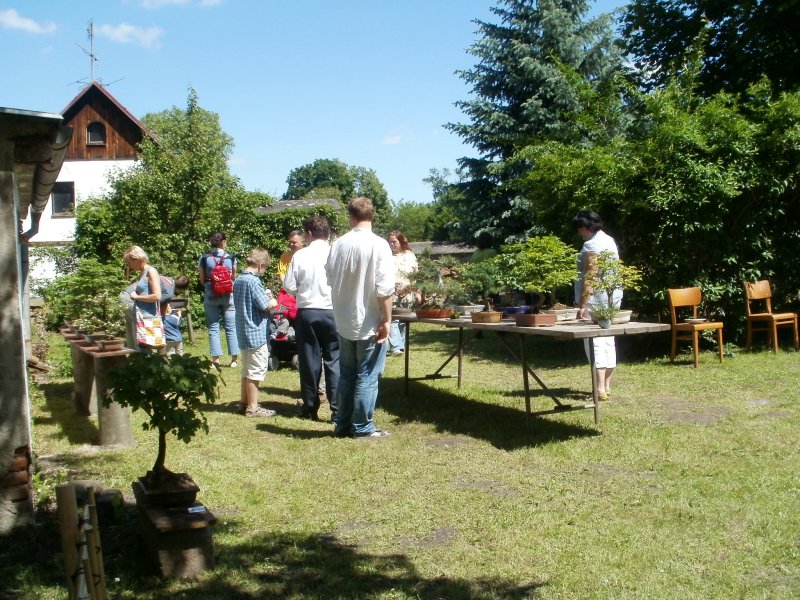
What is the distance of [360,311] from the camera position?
6879mm

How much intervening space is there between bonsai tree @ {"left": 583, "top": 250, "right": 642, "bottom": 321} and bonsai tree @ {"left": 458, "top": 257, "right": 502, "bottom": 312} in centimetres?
92

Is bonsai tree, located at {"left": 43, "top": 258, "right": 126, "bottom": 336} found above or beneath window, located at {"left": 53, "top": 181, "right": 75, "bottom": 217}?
beneath

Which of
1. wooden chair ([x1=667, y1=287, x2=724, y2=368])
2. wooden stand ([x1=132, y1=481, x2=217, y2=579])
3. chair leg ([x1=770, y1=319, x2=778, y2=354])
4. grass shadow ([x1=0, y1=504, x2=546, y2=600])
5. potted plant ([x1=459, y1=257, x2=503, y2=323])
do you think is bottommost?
grass shadow ([x1=0, y1=504, x2=546, y2=600])

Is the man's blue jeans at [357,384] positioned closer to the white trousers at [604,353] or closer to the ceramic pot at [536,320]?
the ceramic pot at [536,320]

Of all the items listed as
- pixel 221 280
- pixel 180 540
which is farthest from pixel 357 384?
pixel 221 280

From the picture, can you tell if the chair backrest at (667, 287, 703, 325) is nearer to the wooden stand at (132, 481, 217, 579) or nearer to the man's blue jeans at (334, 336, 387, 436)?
the man's blue jeans at (334, 336, 387, 436)

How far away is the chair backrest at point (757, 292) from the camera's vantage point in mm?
11445

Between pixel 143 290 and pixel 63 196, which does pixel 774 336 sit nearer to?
pixel 143 290

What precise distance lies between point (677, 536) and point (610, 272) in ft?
9.52

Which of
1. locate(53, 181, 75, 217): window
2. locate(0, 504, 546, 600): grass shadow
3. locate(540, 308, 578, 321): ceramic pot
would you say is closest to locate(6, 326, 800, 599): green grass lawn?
locate(0, 504, 546, 600): grass shadow

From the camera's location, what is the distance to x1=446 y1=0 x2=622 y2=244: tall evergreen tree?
62.9 ft

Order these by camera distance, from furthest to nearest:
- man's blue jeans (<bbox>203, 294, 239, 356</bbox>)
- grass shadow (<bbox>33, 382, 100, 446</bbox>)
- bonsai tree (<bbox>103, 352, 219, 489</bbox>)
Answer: man's blue jeans (<bbox>203, 294, 239, 356</bbox>) → grass shadow (<bbox>33, 382, 100, 446</bbox>) → bonsai tree (<bbox>103, 352, 219, 489</bbox>)

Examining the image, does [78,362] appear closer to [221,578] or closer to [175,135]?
[221,578]

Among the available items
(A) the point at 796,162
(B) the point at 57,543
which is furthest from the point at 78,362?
(A) the point at 796,162
